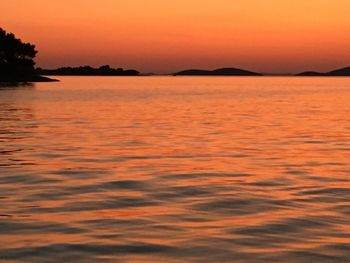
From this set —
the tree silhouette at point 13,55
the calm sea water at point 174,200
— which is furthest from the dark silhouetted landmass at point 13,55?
the calm sea water at point 174,200

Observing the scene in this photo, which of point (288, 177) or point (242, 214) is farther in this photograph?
point (288, 177)

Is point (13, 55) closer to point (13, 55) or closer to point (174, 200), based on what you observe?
point (13, 55)

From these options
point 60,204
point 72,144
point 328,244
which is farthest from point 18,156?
point 328,244

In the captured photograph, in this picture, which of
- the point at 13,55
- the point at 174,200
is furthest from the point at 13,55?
the point at 174,200

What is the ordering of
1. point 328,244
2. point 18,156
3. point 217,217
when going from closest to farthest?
point 328,244
point 217,217
point 18,156

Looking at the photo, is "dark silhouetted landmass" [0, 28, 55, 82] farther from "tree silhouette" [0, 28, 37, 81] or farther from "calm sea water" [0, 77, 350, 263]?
"calm sea water" [0, 77, 350, 263]

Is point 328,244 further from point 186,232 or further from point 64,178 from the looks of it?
point 64,178

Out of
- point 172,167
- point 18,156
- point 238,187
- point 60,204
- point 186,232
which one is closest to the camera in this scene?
point 186,232

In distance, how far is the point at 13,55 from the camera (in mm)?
172750

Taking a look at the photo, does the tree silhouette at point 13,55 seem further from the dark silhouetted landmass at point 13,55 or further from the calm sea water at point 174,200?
the calm sea water at point 174,200

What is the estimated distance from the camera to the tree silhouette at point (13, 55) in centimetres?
17075

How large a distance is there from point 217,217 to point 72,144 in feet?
55.1

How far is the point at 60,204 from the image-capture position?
14812 millimetres

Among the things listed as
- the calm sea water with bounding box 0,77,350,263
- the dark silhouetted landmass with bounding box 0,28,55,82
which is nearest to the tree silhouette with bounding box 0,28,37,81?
the dark silhouetted landmass with bounding box 0,28,55,82
